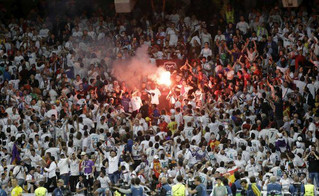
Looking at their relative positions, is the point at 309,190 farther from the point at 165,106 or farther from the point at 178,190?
the point at 165,106

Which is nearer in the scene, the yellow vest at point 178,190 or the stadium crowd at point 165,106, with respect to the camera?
the yellow vest at point 178,190

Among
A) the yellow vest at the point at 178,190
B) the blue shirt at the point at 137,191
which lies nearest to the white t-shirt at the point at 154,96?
the blue shirt at the point at 137,191

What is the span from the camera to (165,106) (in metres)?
28.4

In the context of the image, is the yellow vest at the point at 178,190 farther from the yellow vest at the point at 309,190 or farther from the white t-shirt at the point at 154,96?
the white t-shirt at the point at 154,96

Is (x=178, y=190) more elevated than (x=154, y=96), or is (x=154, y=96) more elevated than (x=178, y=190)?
(x=154, y=96)

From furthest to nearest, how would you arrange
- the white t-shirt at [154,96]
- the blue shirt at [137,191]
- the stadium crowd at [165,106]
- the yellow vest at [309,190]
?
1. the white t-shirt at [154,96]
2. the stadium crowd at [165,106]
3. the blue shirt at [137,191]
4. the yellow vest at [309,190]

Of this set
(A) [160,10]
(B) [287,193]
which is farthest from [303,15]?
(B) [287,193]

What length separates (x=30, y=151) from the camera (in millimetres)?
25281

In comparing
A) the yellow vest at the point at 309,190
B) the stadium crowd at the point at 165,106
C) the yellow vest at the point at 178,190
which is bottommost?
the yellow vest at the point at 309,190

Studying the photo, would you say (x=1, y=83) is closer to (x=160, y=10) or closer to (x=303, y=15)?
(x=160, y=10)

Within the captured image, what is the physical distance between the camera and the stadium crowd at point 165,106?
23.3 metres

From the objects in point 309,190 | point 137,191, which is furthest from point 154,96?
point 309,190

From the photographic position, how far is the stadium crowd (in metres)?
23.3

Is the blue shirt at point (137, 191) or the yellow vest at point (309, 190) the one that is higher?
the blue shirt at point (137, 191)
